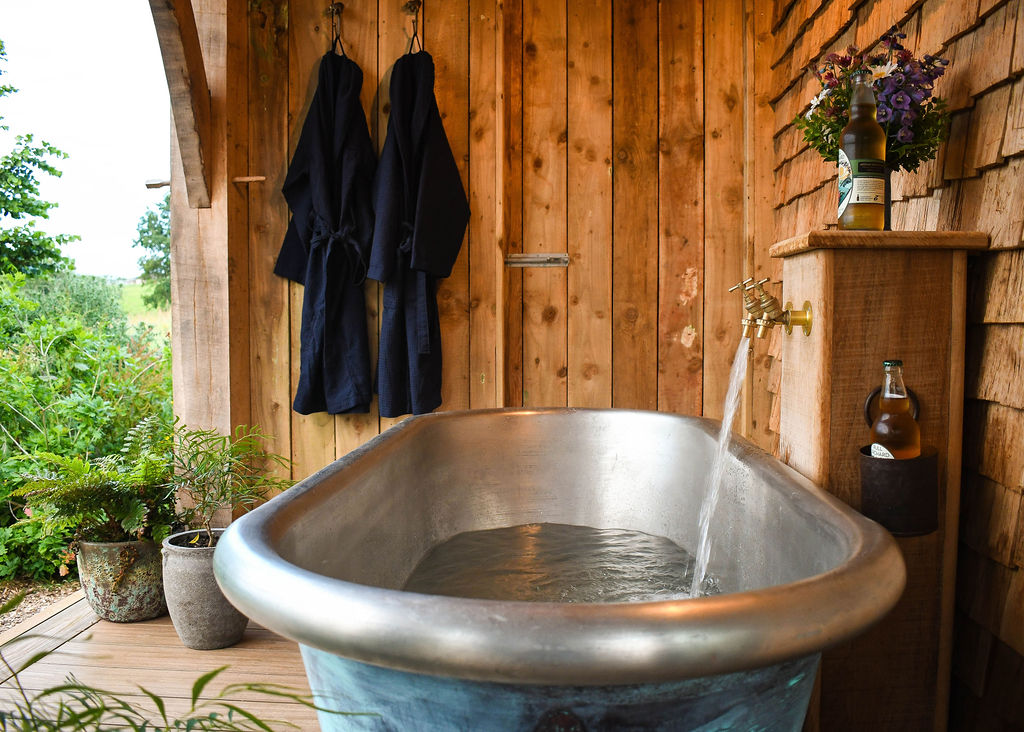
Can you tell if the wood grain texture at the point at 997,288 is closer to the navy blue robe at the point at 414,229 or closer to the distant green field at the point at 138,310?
the navy blue robe at the point at 414,229

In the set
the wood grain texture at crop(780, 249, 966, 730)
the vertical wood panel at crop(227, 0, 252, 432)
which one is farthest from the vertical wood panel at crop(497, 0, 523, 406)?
Answer: the wood grain texture at crop(780, 249, 966, 730)

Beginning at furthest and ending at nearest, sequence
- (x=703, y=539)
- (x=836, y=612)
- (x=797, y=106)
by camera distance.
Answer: (x=797, y=106)
(x=703, y=539)
(x=836, y=612)

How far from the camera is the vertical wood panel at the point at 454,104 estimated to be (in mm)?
2582

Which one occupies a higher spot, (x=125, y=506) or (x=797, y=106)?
(x=797, y=106)

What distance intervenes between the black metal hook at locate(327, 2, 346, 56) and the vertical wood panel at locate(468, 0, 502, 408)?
449mm

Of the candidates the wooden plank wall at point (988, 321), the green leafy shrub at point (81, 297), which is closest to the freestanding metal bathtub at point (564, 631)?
the wooden plank wall at point (988, 321)

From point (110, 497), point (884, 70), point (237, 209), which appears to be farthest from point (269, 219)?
point (884, 70)

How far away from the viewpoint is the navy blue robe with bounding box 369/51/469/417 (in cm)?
245

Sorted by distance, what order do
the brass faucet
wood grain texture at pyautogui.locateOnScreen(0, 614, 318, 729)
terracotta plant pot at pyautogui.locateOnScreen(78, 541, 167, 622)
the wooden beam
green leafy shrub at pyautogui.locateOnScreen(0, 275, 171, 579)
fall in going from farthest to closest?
green leafy shrub at pyautogui.locateOnScreen(0, 275, 171, 579) < the wooden beam < terracotta plant pot at pyautogui.locateOnScreen(78, 541, 167, 622) < wood grain texture at pyautogui.locateOnScreen(0, 614, 318, 729) < the brass faucet

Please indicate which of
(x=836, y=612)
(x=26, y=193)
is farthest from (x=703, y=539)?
(x=26, y=193)

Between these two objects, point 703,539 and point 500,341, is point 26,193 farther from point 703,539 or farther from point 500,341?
point 703,539

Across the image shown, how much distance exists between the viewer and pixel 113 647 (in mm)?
1882

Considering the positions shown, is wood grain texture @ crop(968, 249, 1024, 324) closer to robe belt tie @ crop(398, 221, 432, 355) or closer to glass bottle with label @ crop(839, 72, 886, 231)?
glass bottle with label @ crop(839, 72, 886, 231)

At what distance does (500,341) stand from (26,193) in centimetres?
316
